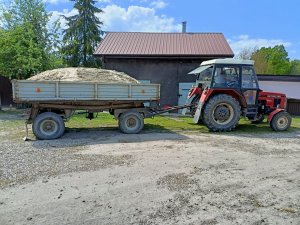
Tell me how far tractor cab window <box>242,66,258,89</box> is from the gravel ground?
2.80 meters

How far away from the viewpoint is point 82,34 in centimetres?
2952

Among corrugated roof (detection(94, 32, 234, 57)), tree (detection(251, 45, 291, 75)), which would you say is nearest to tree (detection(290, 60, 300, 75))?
tree (detection(251, 45, 291, 75))

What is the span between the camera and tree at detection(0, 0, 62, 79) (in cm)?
1811

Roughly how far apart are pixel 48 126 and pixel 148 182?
5.03 metres

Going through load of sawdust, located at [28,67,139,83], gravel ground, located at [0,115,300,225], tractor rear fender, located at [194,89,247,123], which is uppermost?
load of sawdust, located at [28,67,139,83]

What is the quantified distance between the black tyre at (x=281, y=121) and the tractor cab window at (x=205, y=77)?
2845 millimetres

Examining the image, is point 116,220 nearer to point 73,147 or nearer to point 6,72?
point 73,147

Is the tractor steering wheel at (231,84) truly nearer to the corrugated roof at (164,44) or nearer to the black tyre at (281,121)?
the black tyre at (281,121)

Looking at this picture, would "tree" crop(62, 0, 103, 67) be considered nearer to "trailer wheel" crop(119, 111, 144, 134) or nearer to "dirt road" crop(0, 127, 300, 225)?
"trailer wheel" crop(119, 111, 144, 134)

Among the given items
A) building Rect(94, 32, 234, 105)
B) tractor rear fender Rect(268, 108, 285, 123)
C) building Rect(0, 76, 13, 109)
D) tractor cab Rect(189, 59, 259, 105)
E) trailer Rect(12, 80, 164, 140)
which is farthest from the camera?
building Rect(0, 76, 13, 109)

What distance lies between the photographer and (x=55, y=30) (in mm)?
23031

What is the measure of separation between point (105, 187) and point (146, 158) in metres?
1.95

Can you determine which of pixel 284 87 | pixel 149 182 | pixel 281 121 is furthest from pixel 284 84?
pixel 149 182

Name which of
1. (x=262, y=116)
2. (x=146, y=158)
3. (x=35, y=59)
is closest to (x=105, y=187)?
(x=146, y=158)
